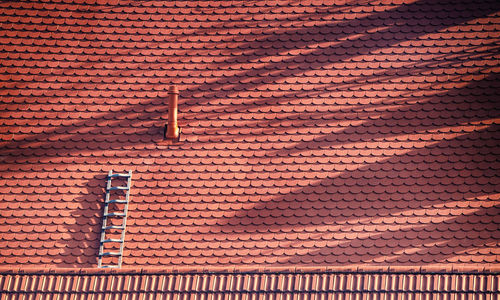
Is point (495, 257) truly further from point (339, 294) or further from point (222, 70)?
point (222, 70)

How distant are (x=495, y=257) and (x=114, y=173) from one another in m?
7.76

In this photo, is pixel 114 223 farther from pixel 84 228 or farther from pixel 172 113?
pixel 172 113

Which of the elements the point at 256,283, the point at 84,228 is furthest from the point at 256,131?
the point at 84,228

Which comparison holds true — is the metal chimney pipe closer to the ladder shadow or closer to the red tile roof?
the ladder shadow

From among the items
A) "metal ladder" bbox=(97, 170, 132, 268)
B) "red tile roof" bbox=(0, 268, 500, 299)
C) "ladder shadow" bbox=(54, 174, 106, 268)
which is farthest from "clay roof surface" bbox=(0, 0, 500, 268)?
"red tile roof" bbox=(0, 268, 500, 299)

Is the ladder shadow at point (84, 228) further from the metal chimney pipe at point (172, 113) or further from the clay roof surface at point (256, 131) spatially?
the metal chimney pipe at point (172, 113)

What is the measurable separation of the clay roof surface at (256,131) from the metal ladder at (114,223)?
0.17 m

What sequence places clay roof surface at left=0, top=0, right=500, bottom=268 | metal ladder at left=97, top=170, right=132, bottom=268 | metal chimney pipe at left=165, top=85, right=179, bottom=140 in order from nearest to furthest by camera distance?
metal ladder at left=97, top=170, right=132, bottom=268 < clay roof surface at left=0, top=0, right=500, bottom=268 < metal chimney pipe at left=165, top=85, right=179, bottom=140

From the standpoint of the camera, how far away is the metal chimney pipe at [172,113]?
33.2 ft

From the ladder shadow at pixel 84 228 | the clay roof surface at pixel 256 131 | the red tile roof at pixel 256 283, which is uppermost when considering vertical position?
the clay roof surface at pixel 256 131

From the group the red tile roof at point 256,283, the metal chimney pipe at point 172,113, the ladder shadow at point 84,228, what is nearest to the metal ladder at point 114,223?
the ladder shadow at point 84,228

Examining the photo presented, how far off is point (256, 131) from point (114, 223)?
3419 mm

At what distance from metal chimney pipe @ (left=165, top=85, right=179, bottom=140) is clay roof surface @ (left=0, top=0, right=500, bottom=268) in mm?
271

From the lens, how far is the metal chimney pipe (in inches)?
398
